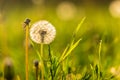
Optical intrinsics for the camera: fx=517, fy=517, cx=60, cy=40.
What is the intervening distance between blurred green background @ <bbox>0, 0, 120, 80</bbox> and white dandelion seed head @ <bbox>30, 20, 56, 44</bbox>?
19cm

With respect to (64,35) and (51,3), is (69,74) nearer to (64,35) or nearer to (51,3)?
(64,35)

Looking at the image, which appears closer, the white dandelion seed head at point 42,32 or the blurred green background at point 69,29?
the white dandelion seed head at point 42,32

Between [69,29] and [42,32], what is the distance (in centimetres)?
271

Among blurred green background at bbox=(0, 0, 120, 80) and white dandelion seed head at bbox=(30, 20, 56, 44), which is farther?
blurred green background at bbox=(0, 0, 120, 80)

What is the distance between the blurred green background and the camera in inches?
114

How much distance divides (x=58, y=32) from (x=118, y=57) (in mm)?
1655

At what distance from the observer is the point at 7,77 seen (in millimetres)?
2346

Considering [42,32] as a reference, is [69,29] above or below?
above

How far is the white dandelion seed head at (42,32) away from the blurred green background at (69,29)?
187 millimetres

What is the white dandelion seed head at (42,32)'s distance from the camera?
1.88 meters

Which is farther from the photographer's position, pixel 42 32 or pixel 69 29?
pixel 69 29

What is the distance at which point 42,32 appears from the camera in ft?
6.34

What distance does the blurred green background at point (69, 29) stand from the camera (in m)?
2.89

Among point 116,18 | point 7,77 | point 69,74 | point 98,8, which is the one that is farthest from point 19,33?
point 69,74
